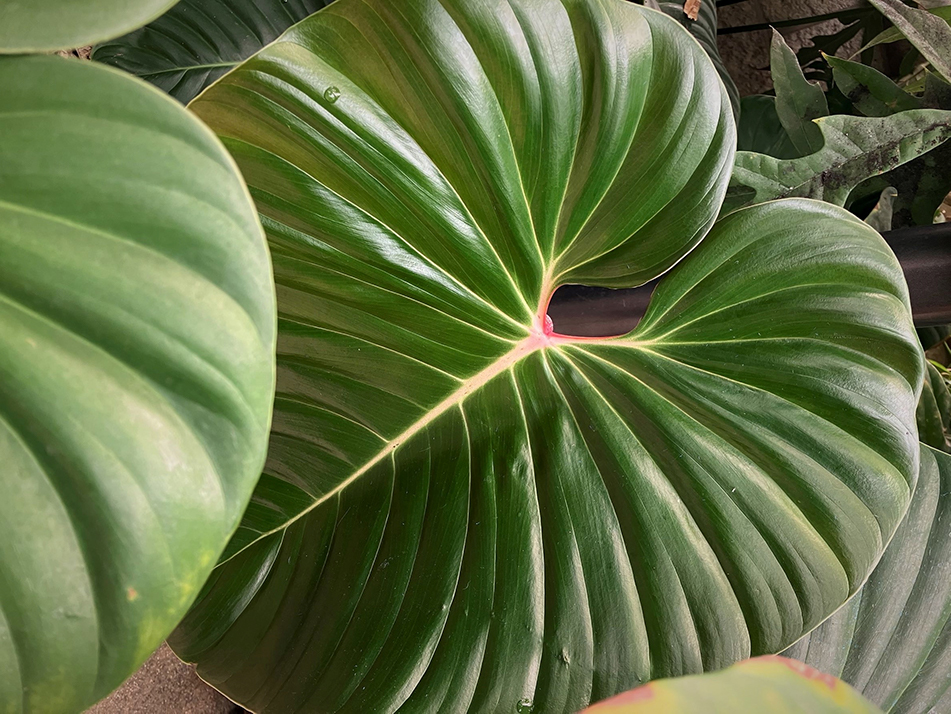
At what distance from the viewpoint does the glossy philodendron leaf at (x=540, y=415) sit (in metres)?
0.43

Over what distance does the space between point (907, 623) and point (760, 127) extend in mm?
955

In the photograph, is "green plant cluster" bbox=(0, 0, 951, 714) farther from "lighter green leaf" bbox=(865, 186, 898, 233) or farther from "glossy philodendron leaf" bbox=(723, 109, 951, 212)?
"lighter green leaf" bbox=(865, 186, 898, 233)

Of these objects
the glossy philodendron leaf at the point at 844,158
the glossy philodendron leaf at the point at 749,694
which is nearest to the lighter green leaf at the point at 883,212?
the glossy philodendron leaf at the point at 844,158

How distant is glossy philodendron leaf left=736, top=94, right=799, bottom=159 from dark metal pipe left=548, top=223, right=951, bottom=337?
67cm

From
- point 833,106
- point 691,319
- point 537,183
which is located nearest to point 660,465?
point 691,319

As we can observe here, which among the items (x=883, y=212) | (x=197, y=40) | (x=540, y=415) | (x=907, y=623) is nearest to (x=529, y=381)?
(x=540, y=415)

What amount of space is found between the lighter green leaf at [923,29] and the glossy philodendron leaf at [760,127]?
429 mm

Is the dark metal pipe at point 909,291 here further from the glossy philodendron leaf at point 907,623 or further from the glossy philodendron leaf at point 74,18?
the glossy philodendron leaf at point 74,18

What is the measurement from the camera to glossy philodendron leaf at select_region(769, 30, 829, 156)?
0.89 meters

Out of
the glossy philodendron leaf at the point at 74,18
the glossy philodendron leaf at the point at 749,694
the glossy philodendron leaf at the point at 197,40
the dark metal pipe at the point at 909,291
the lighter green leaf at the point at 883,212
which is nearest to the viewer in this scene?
the glossy philodendron leaf at the point at 749,694

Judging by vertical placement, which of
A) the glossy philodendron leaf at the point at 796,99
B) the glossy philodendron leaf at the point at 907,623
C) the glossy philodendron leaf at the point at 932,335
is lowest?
the glossy philodendron leaf at the point at 907,623

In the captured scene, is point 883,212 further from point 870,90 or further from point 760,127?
point 760,127

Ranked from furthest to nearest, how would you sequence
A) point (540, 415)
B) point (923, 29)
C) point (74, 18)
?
point (923, 29)
point (540, 415)
point (74, 18)

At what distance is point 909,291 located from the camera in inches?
23.2
